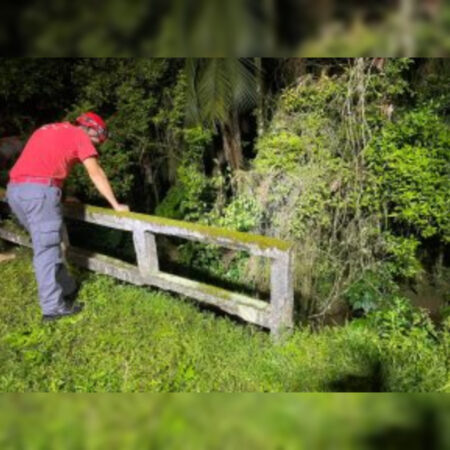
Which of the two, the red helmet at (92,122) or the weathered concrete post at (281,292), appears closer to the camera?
the weathered concrete post at (281,292)

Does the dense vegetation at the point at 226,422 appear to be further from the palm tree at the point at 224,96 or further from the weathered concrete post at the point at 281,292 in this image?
the palm tree at the point at 224,96

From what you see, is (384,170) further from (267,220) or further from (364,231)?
(267,220)

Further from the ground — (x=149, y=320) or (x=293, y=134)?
(x=293, y=134)

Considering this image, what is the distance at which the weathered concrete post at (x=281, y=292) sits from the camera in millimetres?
3737

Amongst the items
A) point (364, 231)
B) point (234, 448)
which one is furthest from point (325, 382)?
point (364, 231)

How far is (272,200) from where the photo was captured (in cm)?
660

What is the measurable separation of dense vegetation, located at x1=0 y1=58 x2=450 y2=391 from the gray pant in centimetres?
30

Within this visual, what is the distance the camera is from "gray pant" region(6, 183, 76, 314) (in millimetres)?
4023

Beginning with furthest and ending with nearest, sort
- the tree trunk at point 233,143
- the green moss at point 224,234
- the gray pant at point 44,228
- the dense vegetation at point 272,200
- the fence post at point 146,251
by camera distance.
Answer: the tree trunk at point 233,143 → the fence post at point 146,251 → the gray pant at point 44,228 → the green moss at point 224,234 → the dense vegetation at point 272,200

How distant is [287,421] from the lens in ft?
3.92

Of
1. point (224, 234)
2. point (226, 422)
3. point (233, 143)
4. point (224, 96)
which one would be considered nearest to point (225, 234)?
point (224, 234)

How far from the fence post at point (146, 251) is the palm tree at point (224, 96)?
221cm

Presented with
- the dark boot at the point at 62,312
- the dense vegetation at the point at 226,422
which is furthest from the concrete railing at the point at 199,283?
the dense vegetation at the point at 226,422

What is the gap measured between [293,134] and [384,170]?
1332 mm
